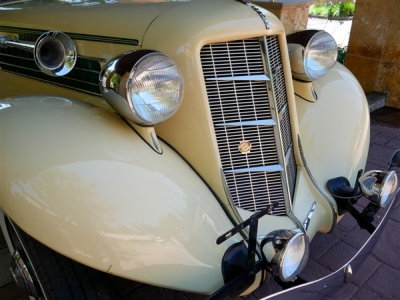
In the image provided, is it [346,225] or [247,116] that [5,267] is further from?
[346,225]

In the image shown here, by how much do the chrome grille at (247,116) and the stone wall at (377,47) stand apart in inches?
135

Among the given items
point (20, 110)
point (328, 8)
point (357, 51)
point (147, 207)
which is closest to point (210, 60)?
point (147, 207)

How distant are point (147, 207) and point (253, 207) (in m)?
0.58

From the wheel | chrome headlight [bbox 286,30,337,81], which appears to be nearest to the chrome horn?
the wheel

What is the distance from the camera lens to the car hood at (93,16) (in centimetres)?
164

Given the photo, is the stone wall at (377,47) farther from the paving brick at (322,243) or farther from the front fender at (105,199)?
the front fender at (105,199)

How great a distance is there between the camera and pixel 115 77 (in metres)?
1.35

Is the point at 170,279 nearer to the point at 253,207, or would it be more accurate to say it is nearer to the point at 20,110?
the point at 253,207

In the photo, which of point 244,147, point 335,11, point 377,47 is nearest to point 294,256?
point 244,147

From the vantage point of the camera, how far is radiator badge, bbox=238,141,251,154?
167 cm

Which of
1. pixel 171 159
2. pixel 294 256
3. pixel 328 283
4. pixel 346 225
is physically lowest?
pixel 346 225

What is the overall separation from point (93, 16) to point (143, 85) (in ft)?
2.20

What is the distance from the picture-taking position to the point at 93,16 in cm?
180

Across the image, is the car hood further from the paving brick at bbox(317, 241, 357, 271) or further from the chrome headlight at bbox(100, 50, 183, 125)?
the paving brick at bbox(317, 241, 357, 271)
